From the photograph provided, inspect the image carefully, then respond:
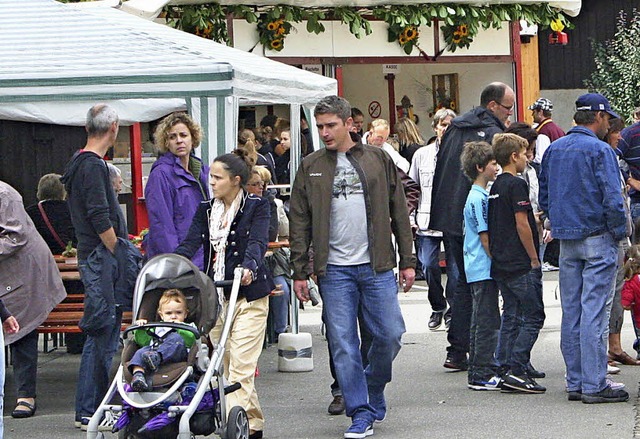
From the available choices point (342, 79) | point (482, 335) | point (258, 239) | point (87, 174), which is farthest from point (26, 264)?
point (342, 79)

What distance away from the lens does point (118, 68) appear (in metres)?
9.37

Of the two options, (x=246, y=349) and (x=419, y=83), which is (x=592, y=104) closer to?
(x=246, y=349)

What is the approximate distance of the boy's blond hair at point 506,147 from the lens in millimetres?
9586

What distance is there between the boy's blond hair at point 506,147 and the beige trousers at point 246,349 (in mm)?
2135

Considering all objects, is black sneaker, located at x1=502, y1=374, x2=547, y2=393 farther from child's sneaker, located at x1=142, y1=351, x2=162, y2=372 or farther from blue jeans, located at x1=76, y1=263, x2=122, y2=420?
child's sneaker, located at x1=142, y1=351, x2=162, y2=372

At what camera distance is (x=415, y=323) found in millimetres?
13633

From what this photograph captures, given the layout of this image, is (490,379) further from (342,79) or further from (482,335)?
(342,79)

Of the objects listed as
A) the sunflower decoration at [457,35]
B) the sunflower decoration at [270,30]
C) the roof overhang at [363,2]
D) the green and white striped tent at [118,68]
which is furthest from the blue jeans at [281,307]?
the sunflower decoration at [457,35]

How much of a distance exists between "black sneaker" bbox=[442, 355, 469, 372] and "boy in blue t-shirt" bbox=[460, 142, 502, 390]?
0.83m

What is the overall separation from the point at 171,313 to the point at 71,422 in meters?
2.04

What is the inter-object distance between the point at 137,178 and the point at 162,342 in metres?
10.9

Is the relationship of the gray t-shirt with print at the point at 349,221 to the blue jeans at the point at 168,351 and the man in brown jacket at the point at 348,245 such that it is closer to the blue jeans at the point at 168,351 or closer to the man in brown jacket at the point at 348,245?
the man in brown jacket at the point at 348,245

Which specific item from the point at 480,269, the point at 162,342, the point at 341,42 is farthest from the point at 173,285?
the point at 341,42

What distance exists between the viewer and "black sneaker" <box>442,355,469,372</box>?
35.7ft
